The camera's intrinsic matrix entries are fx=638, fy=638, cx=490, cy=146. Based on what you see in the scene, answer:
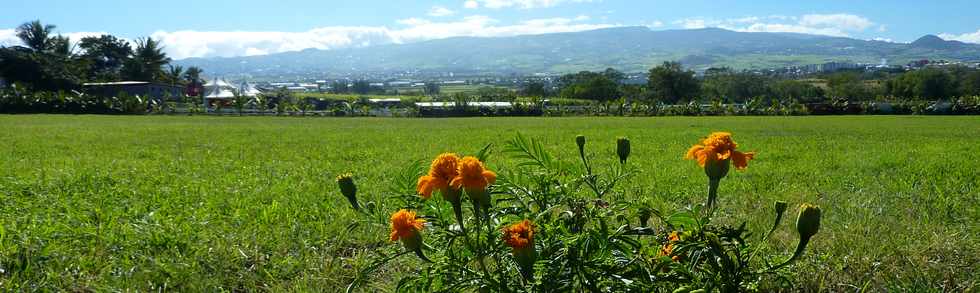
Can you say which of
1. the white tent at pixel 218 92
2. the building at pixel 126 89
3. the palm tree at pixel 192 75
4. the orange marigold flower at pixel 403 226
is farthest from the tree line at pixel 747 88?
the orange marigold flower at pixel 403 226

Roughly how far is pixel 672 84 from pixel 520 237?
218ft

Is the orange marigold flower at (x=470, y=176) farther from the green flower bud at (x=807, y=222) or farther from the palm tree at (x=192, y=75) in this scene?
the palm tree at (x=192, y=75)

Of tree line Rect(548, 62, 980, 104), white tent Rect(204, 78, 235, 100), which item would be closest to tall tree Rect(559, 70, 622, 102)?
tree line Rect(548, 62, 980, 104)

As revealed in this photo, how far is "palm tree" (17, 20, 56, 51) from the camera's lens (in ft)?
153

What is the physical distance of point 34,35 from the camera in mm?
46844

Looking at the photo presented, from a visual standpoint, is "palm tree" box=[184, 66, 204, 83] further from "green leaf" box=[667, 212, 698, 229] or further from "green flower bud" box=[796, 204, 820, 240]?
"green flower bud" box=[796, 204, 820, 240]

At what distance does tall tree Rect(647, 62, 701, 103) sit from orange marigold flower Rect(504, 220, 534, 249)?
2559 inches

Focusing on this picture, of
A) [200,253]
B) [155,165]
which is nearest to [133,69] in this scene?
[155,165]

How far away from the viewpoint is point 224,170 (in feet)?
16.7

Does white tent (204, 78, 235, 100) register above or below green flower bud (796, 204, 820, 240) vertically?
above

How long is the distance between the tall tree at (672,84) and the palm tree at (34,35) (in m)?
52.4

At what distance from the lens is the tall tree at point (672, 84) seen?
210 ft

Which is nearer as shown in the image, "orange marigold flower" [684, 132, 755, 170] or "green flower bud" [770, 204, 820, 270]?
"green flower bud" [770, 204, 820, 270]

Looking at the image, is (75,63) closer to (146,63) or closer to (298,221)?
(146,63)
